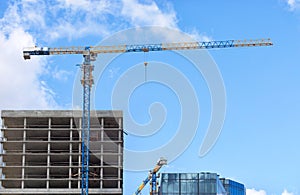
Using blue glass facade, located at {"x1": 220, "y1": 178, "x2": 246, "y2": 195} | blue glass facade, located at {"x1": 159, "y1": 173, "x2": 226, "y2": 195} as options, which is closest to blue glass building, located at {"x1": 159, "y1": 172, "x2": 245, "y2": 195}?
blue glass facade, located at {"x1": 159, "y1": 173, "x2": 226, "y2": 195}

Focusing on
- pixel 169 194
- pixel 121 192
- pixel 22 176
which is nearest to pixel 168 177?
pixel 169 194

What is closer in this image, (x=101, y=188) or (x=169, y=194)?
(x=169, y=194)

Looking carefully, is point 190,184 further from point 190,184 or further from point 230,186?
point 230,186

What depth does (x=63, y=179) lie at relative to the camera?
199m

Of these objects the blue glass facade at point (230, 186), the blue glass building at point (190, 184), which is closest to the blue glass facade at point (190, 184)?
the blue glass building at point (190, 184)

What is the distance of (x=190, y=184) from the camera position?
131750mm

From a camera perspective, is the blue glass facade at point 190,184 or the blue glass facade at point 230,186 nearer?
the blue glass facade at point 190,184

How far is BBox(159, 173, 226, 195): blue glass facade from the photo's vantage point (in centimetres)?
13125

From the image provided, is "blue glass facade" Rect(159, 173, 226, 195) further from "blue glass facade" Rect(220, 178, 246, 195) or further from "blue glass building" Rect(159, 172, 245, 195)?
"blue glass facade" Rect(220, 178, 246, 195)

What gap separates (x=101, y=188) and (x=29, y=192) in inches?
859

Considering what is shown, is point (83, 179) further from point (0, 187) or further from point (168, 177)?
point (168, 177)

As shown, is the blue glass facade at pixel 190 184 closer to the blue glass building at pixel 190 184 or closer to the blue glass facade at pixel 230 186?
the blue glass building at pixel 190 184

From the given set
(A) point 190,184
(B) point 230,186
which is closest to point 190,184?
(A) point 190,184

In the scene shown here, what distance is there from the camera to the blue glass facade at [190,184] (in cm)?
13125
